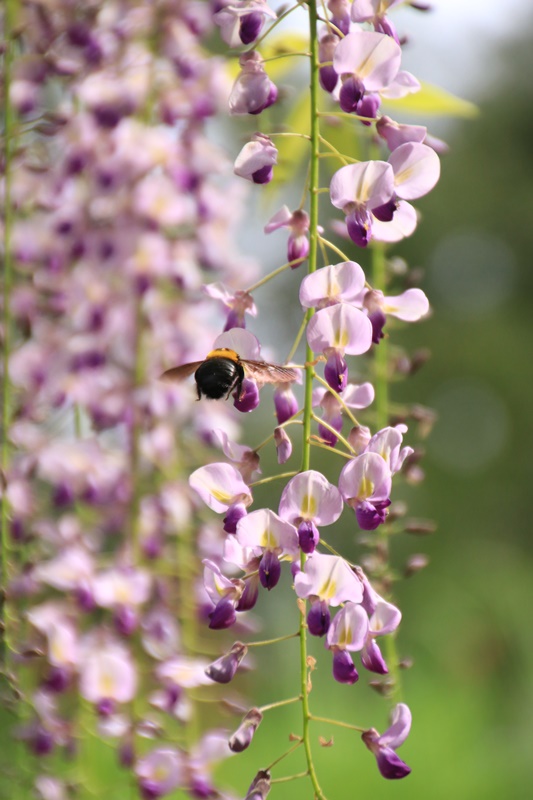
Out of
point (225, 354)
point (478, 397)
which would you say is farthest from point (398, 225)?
point (478, 397)

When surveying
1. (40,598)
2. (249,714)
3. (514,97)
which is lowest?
(514,97)

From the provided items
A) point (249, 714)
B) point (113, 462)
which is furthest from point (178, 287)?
point (249, 714)

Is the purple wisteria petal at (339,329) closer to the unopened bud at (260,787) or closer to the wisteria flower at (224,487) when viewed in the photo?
the wisteria flower at (224,487)

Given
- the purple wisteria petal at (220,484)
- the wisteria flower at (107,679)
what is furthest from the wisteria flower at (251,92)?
the wisteria flower at (107,679)

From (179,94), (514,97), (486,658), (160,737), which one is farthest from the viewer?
(514,97)

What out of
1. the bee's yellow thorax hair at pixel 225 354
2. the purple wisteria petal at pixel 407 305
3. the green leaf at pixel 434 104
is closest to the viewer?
the purple wisteria petal at pixel 407 305

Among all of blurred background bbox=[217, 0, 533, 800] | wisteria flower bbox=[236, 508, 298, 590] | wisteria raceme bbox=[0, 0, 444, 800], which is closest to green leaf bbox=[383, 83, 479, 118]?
wisteria raceme bbox=[0, 0, 444, 800]

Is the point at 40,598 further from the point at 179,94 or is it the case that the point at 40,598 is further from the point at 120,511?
the point at 179,94

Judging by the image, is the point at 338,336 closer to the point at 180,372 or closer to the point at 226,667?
the point at 226,667
